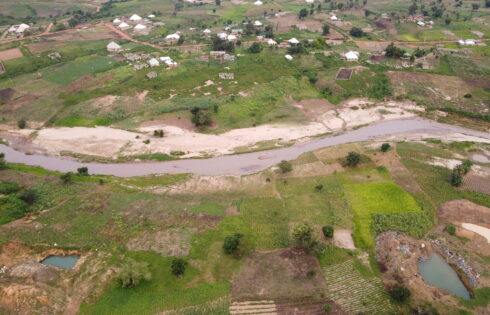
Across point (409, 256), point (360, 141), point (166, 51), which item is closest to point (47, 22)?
point (166, 51)

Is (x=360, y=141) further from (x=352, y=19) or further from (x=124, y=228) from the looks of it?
(x=352, y=19)

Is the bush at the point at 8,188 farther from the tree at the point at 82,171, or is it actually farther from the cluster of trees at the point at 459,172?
the cluster of trees at the point at 459,172

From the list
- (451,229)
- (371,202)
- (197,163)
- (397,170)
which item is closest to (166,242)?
(197,163)

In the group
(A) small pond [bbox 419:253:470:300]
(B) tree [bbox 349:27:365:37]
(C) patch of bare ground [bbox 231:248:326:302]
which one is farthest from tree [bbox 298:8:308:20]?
(C) patch of bare ground [bbox 231:248:326:302]

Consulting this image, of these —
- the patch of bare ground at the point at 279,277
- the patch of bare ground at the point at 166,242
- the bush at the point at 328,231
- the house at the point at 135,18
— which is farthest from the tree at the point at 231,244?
the house at the point at 135,18

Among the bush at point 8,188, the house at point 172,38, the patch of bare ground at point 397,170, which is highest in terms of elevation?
the house at point 172,38
